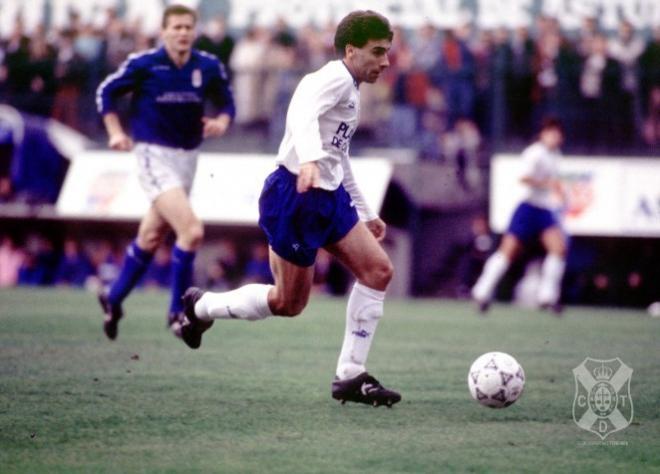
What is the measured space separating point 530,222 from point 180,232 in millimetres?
7111

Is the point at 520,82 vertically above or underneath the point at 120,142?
above

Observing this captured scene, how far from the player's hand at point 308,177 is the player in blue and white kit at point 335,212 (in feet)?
0.99

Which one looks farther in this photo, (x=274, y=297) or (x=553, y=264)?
(x=553, y=264)

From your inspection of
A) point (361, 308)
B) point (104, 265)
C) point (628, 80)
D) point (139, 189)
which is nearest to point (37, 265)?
point (104, 265)

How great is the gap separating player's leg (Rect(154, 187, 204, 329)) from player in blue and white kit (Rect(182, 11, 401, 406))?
3.44 meters

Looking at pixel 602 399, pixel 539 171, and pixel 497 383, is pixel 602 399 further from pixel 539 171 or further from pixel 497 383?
pixel 539 171

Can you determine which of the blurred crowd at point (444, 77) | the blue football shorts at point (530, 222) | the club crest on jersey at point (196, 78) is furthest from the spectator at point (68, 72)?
the club crest on jersey at point (196, 78)

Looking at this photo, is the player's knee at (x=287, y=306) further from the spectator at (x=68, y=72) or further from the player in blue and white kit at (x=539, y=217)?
the spectator at (x=68, y=72)

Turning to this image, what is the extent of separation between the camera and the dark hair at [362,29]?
Answer: 748 centimetres

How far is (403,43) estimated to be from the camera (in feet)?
69.8

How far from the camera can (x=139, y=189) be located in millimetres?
22688

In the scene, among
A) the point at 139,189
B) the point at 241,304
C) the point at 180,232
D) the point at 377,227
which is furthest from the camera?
the point at 139,189

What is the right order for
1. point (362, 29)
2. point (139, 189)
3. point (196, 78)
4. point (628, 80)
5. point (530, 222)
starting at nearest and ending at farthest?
point (362, 29)
point (196, 78)
point (530, 222)
point (628, 80)
point (139, 189)

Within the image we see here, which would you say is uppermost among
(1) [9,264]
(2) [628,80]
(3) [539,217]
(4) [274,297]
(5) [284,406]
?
(2) [628,80]
